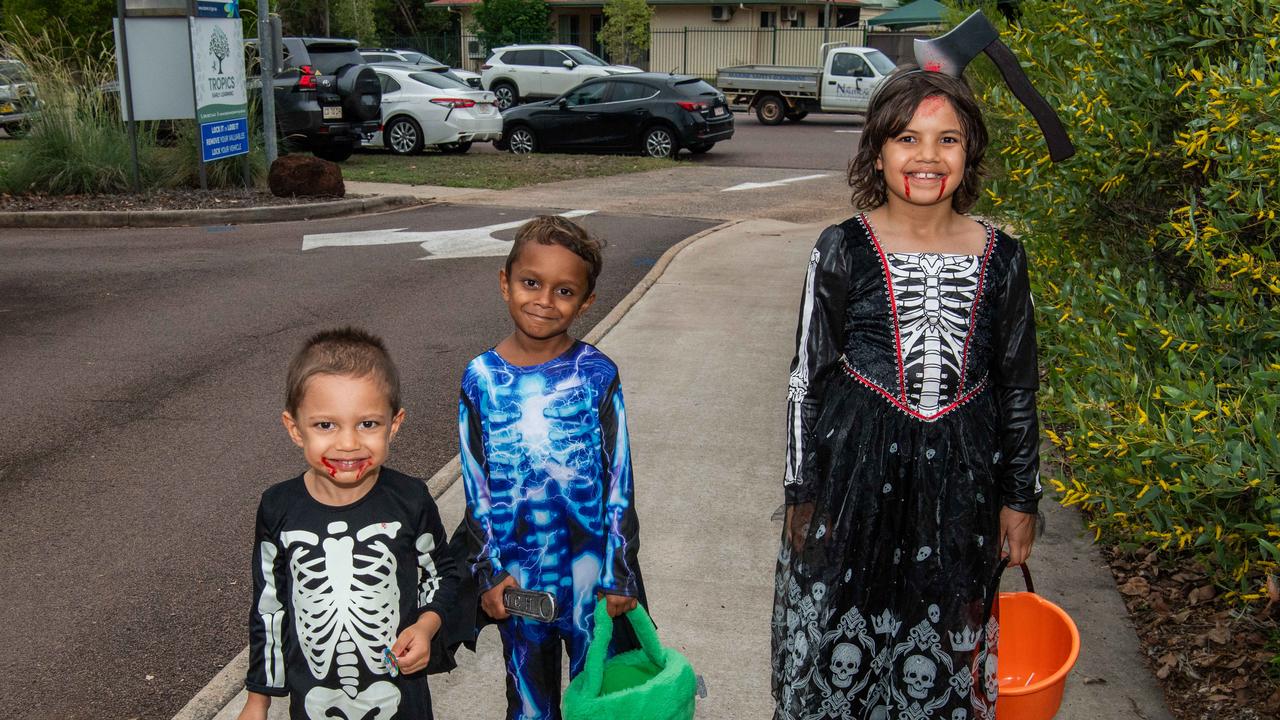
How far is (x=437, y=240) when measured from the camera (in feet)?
40.0

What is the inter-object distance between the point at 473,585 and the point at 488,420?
417mm

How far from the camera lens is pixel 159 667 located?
3932mm

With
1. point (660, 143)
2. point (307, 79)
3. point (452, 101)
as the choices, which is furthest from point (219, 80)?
point (660, 143)

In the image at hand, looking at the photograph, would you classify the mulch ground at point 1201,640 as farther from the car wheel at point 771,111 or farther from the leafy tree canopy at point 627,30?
the leafy tree canopy at point 627,30

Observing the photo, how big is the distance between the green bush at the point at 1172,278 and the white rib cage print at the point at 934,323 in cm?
54

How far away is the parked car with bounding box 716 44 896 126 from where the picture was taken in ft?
91.5

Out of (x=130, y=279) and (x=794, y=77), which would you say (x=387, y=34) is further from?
(x=130, y=279)

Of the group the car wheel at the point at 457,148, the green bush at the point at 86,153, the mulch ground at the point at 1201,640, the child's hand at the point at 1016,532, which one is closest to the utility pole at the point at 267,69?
the green bush at the point at 86,153

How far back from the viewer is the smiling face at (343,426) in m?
2.63

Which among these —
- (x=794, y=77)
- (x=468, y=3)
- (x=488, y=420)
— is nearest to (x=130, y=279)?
(x=488, y=420)

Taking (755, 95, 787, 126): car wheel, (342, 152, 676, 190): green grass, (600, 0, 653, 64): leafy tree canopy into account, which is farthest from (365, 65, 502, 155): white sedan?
(600, 0, 653, 64): leafy tree canopy

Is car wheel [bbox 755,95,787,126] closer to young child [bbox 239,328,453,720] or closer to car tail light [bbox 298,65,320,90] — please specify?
car tail light [bbox 298,65,320,90]

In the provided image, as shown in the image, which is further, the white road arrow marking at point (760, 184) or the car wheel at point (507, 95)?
the car wheel at point (507, 95)

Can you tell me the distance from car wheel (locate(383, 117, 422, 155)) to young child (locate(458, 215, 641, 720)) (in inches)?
712
